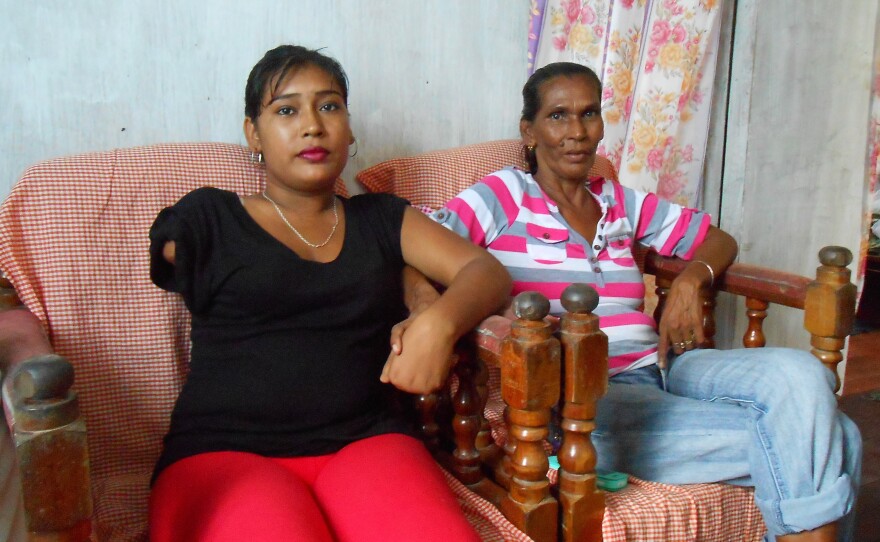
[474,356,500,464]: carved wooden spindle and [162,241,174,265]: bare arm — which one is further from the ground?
[162,241,174,265]: bare arm

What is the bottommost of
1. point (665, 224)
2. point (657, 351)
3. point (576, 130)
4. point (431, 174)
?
point (657, 351)

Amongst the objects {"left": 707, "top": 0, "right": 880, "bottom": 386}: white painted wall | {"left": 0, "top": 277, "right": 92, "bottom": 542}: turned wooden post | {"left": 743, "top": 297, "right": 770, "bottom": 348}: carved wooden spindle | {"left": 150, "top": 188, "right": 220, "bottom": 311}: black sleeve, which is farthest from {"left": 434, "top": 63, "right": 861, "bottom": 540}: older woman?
{"left": 0, "top": 277, "right": 92, "bottom": 542}: turned wooden post

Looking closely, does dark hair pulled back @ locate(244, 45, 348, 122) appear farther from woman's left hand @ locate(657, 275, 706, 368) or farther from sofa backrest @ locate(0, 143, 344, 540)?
woman's left hand @ locate(657, 275, 706, 368)

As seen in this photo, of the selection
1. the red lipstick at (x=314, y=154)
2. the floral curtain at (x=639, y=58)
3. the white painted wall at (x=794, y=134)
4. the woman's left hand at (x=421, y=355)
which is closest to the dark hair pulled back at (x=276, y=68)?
the red lipstick at (x=314, y=154)

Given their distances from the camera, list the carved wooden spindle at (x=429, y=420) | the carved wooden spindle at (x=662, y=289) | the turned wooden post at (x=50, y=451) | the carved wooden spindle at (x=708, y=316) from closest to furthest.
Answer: the turned wooden post at (x=50, y=451) < the carved wooden spindle at (x=429, y=420) < the carved wooden spindle at (x=708, y=316) < the carved wooden spindle at (x=662, y=289)

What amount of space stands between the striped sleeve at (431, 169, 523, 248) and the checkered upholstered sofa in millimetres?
374

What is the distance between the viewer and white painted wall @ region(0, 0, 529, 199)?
1.41m

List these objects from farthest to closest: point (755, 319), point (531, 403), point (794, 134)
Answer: point (794, 134)
point (755, 319)
point (531, 403)

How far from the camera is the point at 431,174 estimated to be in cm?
162

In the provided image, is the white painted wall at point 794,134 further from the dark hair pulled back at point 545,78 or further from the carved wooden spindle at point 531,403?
the carved wooden spindle at point 531,403

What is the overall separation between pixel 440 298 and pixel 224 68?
834 mm

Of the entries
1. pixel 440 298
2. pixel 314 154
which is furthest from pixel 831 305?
pixel 314 154

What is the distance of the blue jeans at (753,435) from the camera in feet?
3.55

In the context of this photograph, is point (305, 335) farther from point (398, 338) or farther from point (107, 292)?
point (107, 292)
